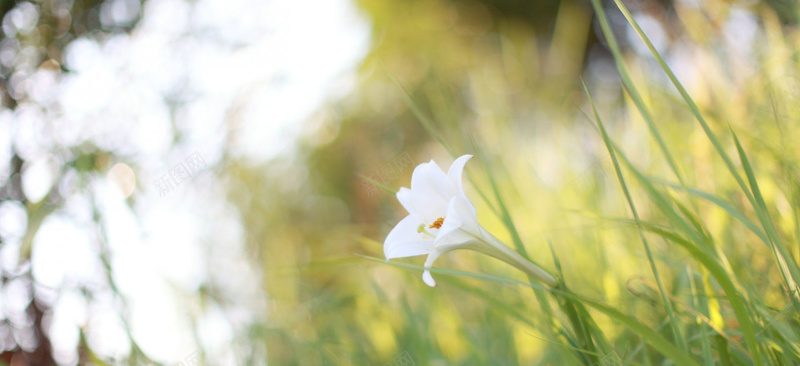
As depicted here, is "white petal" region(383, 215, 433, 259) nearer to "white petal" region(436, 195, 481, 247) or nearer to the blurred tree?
"white petal" region(436, 195, 481, 247)

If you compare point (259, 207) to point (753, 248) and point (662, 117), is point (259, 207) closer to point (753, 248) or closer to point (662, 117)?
point (662, 117)

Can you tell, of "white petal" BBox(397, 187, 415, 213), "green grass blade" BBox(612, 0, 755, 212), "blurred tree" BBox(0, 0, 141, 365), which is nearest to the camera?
"green grass blade" BBox(612, 0, 755, 212)

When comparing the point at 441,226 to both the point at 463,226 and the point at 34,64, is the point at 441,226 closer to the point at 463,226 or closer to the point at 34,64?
the point at 463,226

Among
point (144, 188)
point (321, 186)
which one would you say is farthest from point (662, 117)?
point (321, 186)

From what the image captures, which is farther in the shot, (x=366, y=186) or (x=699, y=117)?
(x=366, y=186)

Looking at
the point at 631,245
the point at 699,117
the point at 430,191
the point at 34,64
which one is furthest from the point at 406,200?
the point at 34,64

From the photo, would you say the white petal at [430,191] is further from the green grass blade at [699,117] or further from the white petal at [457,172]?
the green grass blade at [699,117]

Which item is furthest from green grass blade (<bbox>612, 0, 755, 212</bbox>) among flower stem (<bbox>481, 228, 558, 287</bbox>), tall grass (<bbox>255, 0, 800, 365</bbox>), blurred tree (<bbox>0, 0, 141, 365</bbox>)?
blurred tree (<bbox>0, 0, 141, 365</bbox>)
